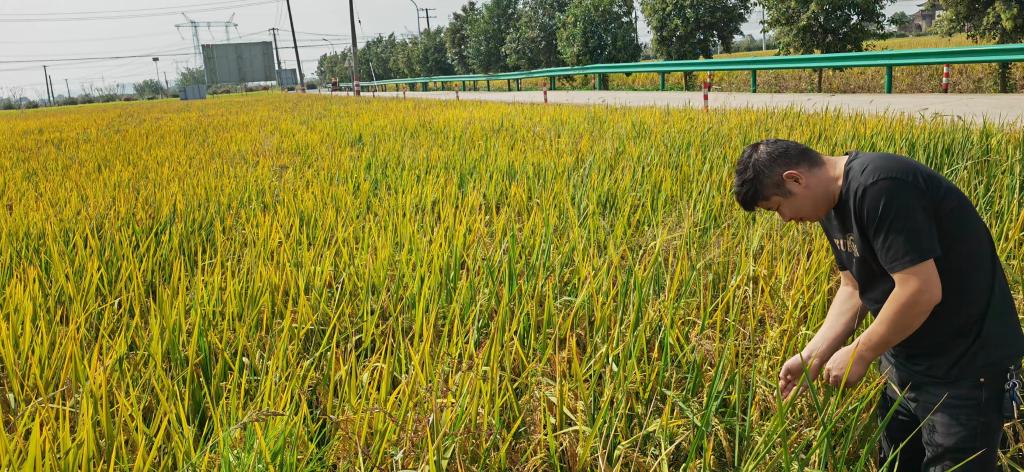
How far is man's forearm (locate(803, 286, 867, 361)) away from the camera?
1502 millimetres

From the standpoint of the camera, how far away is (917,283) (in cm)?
127

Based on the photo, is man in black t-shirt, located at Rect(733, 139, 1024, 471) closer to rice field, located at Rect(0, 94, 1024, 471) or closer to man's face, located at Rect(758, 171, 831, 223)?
man's face, located at Rect(758, 171, 831, 223)

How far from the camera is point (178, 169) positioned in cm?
468

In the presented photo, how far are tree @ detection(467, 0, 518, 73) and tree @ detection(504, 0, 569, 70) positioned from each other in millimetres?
3974

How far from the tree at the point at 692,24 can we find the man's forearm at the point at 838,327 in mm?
21006

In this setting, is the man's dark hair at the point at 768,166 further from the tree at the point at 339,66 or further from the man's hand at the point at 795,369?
the tree at the point at 339,66

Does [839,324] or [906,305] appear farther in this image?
[839,324]

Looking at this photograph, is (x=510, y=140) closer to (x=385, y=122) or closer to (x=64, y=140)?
(x=385, y=122)

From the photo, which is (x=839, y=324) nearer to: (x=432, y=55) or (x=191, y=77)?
(x=432, y=55)

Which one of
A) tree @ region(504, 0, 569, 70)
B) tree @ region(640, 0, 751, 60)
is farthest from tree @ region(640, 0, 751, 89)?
tree @ region(504, 0, 569, 70)

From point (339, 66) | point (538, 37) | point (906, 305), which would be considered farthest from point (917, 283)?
point (339, 66)

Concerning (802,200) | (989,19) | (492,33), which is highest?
(492,33)

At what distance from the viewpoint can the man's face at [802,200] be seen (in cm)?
137

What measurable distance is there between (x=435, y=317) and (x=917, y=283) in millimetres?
1122
